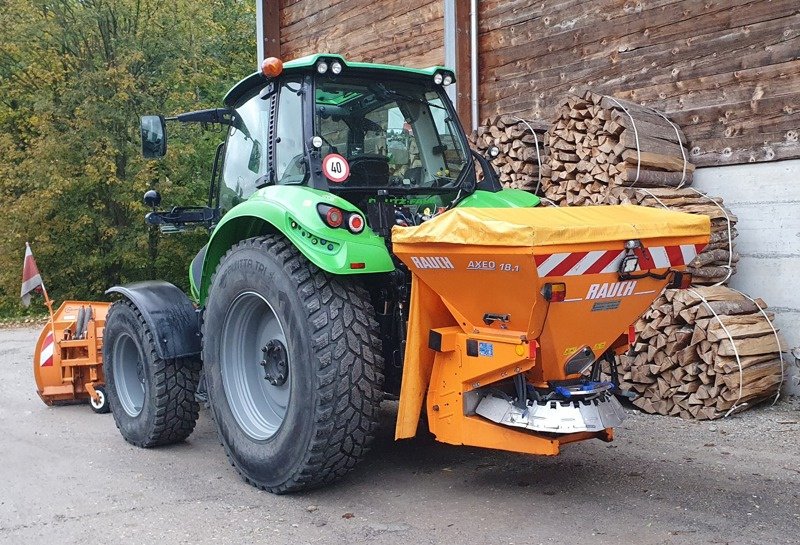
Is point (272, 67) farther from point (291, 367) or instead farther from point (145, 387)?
point (145, 387)

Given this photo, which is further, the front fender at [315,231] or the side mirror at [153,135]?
the side mirror at [153,135]

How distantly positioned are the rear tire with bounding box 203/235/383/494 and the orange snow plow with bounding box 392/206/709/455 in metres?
0.25

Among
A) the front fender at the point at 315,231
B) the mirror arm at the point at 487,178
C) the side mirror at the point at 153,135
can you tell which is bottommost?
the front fender at the point at 315,231

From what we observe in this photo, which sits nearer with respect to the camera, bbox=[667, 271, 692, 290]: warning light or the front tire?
bbox=[667, 271, 692, 290]: warning light

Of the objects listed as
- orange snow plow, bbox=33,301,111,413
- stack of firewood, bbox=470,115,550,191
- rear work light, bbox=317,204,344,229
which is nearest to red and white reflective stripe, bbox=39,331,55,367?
orange snow plow, bbox=33,301,111,413

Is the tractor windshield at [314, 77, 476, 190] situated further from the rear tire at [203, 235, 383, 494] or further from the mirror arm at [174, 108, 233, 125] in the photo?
the mirror arm at [174, 108, 233, 125]

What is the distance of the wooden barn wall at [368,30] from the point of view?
9938mm

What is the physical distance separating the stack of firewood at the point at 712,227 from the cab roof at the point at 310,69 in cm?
200

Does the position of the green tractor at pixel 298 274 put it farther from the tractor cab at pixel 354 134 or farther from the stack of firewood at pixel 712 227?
the stack of firewood at pixel 712 227

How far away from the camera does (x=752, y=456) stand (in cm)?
490

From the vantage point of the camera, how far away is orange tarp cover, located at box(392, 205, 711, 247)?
3412 mm

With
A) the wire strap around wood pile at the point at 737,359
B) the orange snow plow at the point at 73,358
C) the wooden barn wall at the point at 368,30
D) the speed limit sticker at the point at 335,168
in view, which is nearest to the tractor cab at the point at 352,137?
the speed limit sticker at the point at 335,168

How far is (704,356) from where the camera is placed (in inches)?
231

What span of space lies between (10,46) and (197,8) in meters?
4.07
